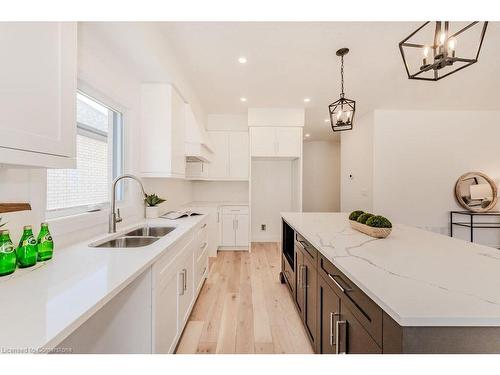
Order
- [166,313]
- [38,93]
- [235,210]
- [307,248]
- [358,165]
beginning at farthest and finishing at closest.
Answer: [358,165] < [235,210] < [307,248] < [166,313] < [38,93]

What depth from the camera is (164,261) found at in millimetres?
1386

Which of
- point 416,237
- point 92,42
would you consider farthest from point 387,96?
point 92,42

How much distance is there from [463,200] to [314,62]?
146 inches

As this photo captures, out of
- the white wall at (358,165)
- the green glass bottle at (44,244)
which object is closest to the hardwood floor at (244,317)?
the green glass bottle at (44,244)

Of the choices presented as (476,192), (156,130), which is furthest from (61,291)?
(476,192)

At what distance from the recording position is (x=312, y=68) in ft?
9.03

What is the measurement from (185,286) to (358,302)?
1351 millimetres

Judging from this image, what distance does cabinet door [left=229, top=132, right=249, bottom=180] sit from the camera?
4414 millimetres

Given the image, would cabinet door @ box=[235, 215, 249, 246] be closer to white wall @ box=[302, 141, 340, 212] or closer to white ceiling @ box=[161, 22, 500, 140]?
white ceiling @ box=[161, 22, 500, 140]

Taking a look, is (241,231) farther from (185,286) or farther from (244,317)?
(185,286)

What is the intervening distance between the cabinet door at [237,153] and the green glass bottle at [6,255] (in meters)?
3.58

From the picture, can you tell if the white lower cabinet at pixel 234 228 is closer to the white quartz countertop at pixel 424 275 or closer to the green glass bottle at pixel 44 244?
the white quartz countertop at pixel 424 275

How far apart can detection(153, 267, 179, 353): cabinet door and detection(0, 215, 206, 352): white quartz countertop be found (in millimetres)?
235
